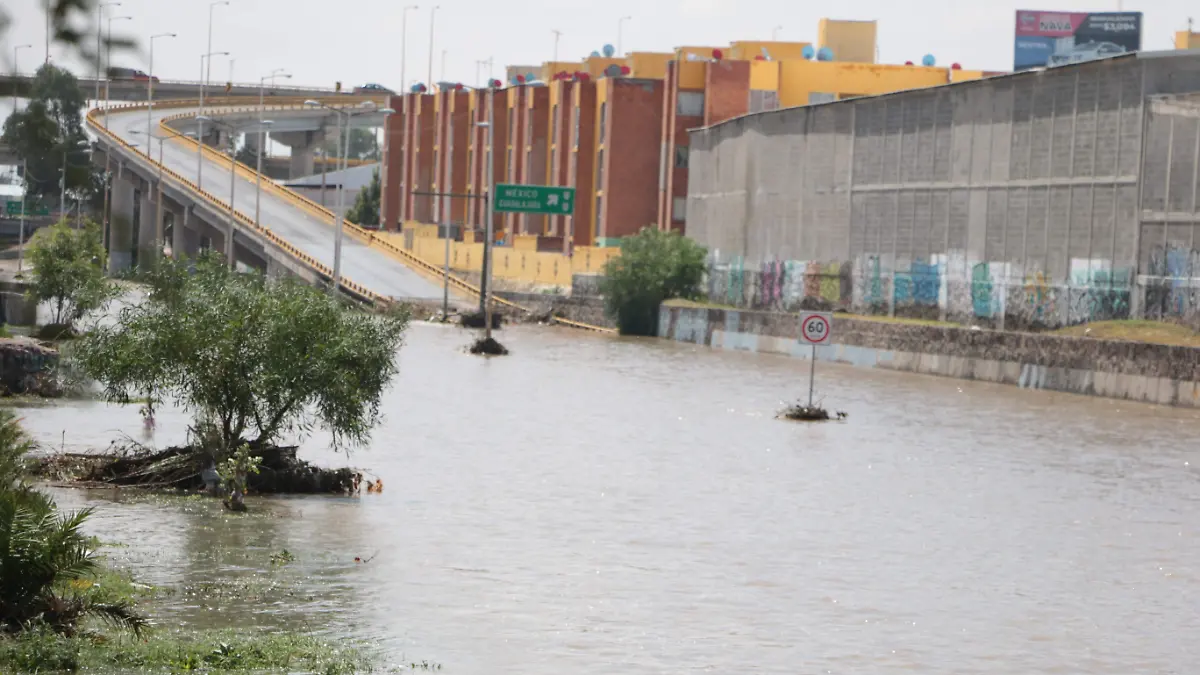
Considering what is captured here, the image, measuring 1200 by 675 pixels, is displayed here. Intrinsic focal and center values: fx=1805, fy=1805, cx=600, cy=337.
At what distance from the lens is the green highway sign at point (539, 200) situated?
288 feet

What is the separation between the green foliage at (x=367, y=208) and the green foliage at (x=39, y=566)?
476ft

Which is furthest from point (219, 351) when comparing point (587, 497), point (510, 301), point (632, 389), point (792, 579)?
point (510, 301)

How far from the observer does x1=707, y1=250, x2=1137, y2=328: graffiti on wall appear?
45.9m

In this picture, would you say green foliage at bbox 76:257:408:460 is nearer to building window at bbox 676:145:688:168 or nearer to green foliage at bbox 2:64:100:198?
green foliage at bbox 2:64:100:198

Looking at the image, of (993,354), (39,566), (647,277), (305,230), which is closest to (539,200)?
(647,277)

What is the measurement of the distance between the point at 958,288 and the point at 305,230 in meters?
58.0

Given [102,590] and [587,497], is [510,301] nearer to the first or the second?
[587,497]

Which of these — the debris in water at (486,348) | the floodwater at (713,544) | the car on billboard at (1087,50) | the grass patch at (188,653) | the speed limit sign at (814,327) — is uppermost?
the car on billboard at (1087,50)

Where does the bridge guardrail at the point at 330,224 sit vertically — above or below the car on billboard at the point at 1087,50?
below

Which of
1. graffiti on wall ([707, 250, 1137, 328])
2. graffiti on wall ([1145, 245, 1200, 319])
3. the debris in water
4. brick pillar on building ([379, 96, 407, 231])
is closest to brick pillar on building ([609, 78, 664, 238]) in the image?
graffiti on wall ([707, 250, 1137, 328])

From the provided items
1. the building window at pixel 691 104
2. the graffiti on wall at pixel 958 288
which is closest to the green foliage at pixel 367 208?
the building window at pixel 691 104

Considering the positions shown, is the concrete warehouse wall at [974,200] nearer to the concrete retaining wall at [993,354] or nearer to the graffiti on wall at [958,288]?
Result: the graffiti on wall at [958,288]

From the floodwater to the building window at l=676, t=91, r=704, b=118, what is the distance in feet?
194

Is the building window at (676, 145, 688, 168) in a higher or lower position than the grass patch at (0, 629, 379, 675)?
higher
